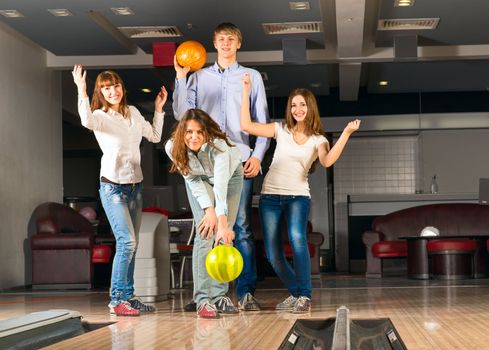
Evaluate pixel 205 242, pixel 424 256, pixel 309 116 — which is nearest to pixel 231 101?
pixel 309 116

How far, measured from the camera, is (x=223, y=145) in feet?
12.3

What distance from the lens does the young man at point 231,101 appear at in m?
4.20

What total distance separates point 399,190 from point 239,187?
8.36 metres

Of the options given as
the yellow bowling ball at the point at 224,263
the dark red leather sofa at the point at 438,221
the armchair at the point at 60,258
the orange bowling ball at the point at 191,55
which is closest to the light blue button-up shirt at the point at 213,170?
the yellow bowling ball at the point at 224,263

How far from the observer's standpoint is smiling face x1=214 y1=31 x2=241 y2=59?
416 cm

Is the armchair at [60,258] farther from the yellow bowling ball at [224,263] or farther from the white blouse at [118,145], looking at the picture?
the yellow bowling ball at [224,263]

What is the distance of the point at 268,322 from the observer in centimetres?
346

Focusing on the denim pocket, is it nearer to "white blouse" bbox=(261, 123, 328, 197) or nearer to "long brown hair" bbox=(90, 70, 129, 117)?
"long brown hair" bbox=(90, 70, 129, 117)

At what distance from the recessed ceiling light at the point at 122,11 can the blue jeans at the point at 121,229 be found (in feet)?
10.8

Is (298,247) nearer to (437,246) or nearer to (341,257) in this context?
(437,246)

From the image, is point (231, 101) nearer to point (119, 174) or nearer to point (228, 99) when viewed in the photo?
point (228, 99)

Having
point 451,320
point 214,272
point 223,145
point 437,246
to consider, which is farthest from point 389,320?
point 437,246

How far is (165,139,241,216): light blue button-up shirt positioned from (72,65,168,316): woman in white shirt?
1.27ft

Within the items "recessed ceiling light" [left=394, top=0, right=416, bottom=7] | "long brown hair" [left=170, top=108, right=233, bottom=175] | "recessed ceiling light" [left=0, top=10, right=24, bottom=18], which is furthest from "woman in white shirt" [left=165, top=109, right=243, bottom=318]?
"recessed ceiling light" [left=0, top=10, right=24, bottom=18]
